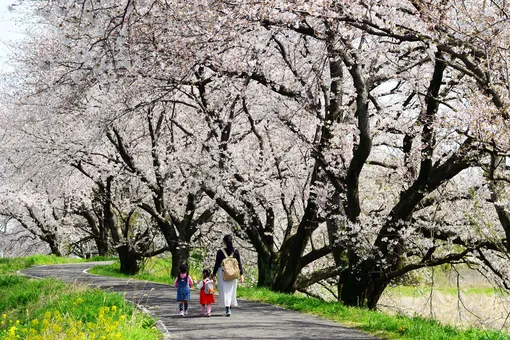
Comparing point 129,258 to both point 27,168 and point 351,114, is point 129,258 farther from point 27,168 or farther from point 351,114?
point 351,114

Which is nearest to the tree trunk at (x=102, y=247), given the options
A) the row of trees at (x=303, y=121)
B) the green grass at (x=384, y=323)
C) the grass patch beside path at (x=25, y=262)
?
the grass patch beside path at (x=25, y=262)

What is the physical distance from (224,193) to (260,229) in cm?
162

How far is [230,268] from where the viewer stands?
13062 millimetres

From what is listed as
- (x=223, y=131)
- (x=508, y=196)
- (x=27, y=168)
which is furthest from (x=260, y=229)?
(x=27, y=168)

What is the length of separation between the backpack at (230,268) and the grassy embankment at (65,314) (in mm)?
1994

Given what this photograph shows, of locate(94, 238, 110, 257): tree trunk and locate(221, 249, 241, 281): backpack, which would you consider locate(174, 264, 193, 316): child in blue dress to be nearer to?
locate(221, 249, 241, 281): backpack

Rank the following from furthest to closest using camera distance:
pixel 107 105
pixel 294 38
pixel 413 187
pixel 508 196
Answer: pixel 107 105 → pixel 294 38 → pixel 413 187 → pixel 508 196

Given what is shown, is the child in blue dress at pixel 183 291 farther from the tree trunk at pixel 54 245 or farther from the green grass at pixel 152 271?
the tree trunk at pixel 54 245

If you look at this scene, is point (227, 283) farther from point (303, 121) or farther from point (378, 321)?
point (303, 121)

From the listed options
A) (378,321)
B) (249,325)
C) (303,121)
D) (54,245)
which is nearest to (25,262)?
(54,245)

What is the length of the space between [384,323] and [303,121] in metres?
9.20

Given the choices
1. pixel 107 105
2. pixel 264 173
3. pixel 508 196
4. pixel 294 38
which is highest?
pixel 294 38

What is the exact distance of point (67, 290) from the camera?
15.7 m

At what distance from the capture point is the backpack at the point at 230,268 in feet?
42.6
